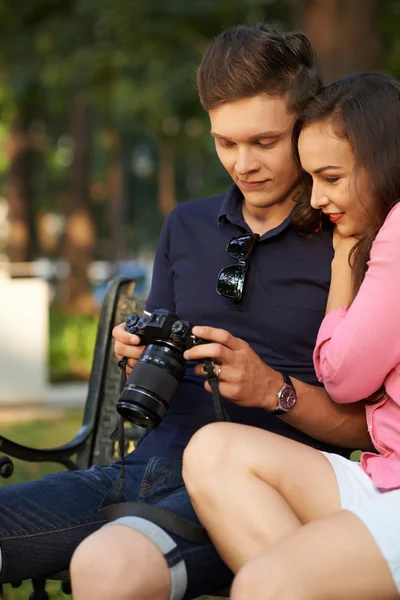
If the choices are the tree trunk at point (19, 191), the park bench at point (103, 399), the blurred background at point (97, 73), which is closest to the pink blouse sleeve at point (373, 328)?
the park bench at point (103, 399)

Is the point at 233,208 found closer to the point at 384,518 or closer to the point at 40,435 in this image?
the point at 384,518

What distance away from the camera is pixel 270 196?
3279 millimetres

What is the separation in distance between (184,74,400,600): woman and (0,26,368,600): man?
15cm

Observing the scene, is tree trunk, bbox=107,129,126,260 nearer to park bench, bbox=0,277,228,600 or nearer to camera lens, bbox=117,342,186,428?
park bench, bbox=0,277,228,600

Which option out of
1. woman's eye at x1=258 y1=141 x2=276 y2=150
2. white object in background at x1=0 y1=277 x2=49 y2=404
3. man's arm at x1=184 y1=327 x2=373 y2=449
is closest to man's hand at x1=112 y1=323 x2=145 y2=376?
man's arm at x1=184 y1=327 x2=373 y2=449

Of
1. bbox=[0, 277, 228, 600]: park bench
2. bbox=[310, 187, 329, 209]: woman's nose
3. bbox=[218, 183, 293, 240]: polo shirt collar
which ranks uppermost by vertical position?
bbox=[310, 187, 329, 209]: woman's nose

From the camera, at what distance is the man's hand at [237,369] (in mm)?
2809

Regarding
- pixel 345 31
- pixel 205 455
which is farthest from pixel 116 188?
pixel 205 455

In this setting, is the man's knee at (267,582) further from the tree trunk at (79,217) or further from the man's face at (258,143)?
the tree trunk at (79,217)

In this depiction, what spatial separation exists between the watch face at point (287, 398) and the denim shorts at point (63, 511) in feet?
1.17

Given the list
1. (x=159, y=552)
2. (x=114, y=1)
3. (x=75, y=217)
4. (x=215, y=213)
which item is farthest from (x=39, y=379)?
(x=159, y=552)

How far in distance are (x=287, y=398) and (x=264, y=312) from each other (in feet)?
1.11

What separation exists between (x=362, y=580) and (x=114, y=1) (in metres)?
11.8

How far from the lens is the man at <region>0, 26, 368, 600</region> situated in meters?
2.96
